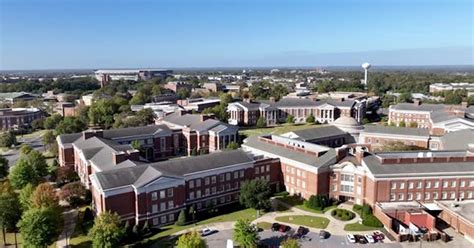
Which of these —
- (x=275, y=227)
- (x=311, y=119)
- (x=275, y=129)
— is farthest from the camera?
(x=311, y=119)

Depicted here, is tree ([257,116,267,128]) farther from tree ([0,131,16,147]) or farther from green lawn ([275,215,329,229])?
green lawn ([275,215,329,229])

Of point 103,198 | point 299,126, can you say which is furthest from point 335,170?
point 299,126

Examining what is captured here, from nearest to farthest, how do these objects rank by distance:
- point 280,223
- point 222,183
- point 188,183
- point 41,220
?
point 41,220 < point 280,223 < point 188,183 < point 222,183

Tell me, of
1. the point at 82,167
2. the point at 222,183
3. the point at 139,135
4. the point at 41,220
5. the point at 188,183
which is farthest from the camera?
the point at 139,135

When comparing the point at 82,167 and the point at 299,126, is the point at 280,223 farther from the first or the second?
the point at 299,126

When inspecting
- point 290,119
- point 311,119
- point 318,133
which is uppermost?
point 318,133

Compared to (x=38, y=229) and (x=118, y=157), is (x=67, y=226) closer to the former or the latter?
(x=38, y=229)

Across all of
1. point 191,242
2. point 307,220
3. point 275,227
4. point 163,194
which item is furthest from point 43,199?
point 307,220

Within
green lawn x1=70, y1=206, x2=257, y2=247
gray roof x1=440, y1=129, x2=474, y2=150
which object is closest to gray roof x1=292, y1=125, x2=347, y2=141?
gray roof x1=440, y1=129, x2=474, y2=150
